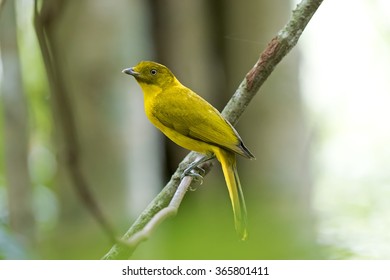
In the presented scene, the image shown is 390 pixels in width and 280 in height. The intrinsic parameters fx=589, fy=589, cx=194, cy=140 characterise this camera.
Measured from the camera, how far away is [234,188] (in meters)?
1.40

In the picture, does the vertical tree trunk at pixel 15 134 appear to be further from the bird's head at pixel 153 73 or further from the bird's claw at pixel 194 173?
the bird's claw at pixel 194 173

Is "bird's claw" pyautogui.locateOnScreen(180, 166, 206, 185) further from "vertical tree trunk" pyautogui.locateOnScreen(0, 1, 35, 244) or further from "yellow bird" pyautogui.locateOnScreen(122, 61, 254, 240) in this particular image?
"vertical tree trunk" pyautogui.locateOnScreen(0, 1, 35, 244)

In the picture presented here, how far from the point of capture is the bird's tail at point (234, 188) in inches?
51.1

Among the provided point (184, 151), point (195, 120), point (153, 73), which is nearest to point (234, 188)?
point (195, 120)

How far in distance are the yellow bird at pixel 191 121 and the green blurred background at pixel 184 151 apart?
13 cm

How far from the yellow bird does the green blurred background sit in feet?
0.42

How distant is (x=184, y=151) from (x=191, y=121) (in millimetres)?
838

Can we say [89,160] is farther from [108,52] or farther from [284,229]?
[284,229]

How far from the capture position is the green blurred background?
1.30 meters

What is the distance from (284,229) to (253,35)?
1.08m

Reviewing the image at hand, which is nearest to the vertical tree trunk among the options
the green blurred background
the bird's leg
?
the green blurred background
